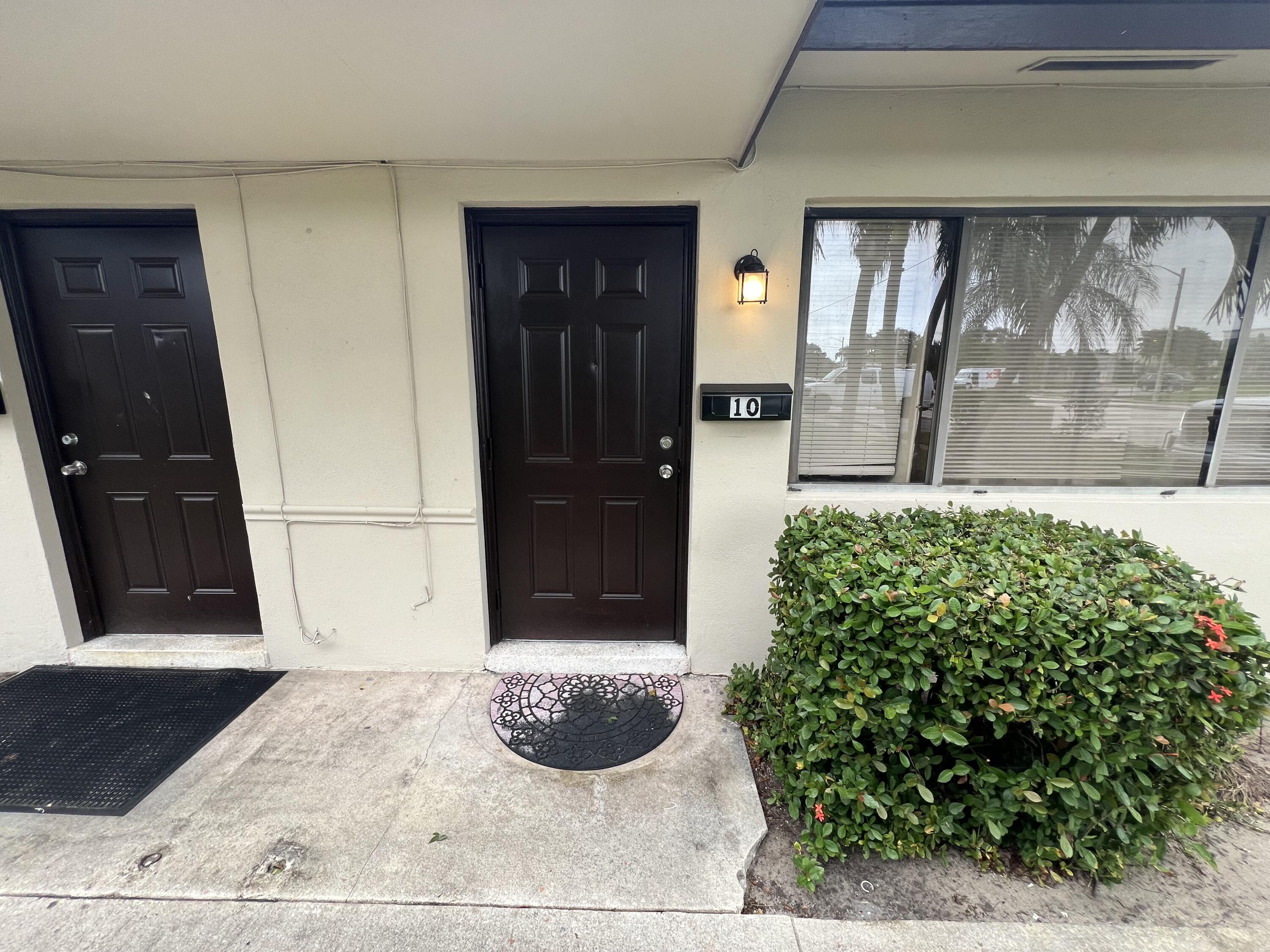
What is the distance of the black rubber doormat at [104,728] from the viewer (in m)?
1.84

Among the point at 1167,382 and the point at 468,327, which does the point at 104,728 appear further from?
the point at 1167,382

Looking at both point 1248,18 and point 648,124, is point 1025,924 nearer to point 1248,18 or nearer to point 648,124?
point 648,124

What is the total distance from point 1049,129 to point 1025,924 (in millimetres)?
2910

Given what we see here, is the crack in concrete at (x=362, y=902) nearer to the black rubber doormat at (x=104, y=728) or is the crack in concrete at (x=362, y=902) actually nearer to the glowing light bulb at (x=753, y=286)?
the black rubber doormat at (x=104, y=728)

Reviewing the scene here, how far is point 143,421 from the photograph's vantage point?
2488 mm

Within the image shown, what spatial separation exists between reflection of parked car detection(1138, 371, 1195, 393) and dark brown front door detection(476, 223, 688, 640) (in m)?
2.25

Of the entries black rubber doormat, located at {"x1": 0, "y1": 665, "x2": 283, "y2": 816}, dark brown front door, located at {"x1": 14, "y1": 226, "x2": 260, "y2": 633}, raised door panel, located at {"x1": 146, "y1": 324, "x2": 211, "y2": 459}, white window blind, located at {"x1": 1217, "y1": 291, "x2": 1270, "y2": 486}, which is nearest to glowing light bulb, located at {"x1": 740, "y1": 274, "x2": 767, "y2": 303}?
white window blind, located at {"x1": 1217, "y1": 291, "x2": 1270, "y2": 486}

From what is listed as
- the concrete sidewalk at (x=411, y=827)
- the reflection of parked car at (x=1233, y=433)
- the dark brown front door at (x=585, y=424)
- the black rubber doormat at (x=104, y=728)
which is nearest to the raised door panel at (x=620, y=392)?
the dark brown front door at (x=585, y=424)

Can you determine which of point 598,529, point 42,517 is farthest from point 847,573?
point 42,517

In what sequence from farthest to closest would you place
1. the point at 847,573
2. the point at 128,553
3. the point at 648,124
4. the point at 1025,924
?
the point at 128,553 → the point at 648,124 → the point at 847,573 → the point at 1025,924

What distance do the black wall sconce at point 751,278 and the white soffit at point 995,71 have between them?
26.6 inches

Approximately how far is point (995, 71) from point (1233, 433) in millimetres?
2129

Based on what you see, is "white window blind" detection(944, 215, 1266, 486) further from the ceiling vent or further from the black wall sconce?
the black wall sconce

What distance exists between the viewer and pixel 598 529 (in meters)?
2.57
